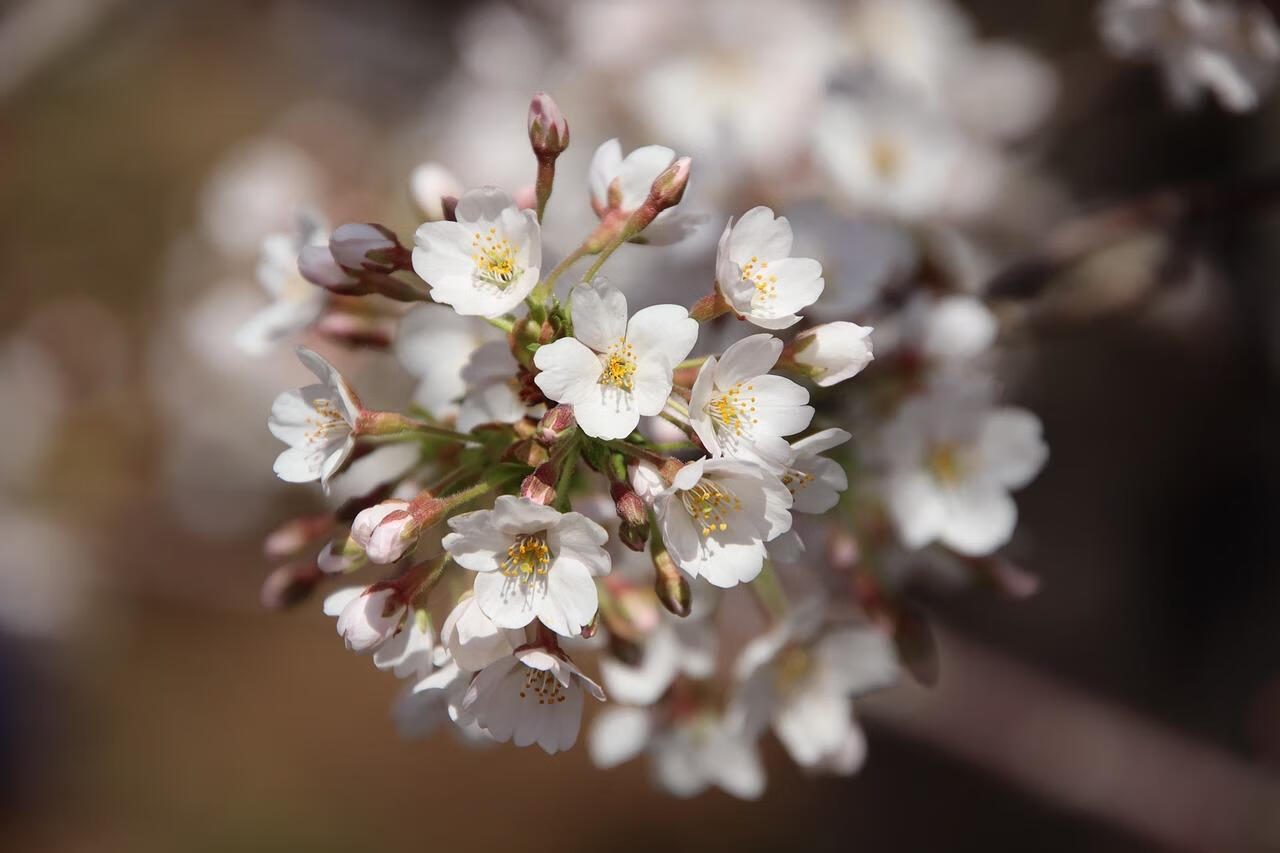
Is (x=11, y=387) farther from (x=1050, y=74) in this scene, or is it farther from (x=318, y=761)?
(x=1050, y=74)

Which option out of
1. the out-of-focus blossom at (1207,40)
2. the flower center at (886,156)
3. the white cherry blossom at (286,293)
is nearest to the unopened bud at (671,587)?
the white cherry blossom at (286,293)

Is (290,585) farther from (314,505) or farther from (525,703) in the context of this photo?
(314,505)

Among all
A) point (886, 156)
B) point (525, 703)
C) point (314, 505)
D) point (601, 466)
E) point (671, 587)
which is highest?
point (886, 156)

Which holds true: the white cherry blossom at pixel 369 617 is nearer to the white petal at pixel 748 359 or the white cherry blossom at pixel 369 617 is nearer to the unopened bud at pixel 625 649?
the unopened bud at pixel 625 649

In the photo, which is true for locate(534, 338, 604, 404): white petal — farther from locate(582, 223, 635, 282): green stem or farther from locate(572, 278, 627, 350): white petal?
locate(582, 223, 635, 282): green stem

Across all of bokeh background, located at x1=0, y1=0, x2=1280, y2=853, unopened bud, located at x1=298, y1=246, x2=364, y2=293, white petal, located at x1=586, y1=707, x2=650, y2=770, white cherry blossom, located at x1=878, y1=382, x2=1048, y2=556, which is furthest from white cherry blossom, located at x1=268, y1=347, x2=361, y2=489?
bokeh background, located at x1=0, y1=0, x2=1280, y2=853

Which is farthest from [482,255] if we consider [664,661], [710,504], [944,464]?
[944,464]
